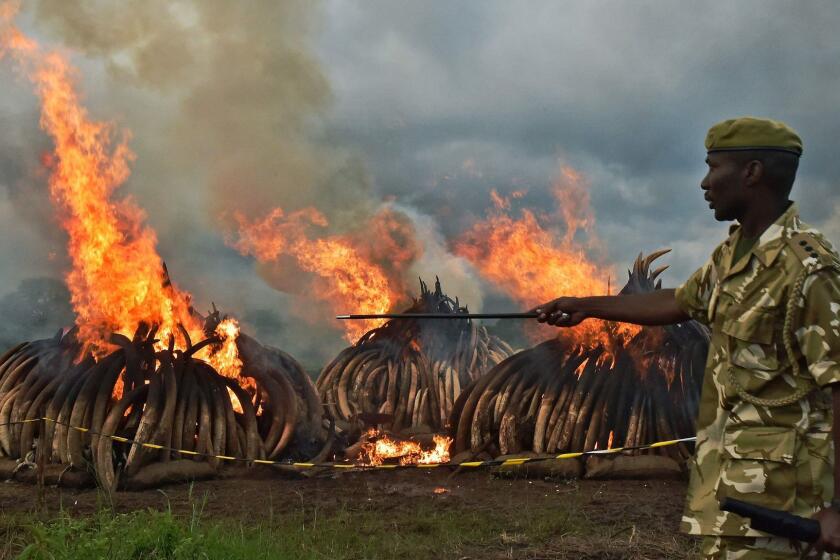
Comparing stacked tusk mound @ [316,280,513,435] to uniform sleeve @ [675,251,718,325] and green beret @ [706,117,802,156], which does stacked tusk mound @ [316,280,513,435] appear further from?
green beret @ [706,117,802,156]

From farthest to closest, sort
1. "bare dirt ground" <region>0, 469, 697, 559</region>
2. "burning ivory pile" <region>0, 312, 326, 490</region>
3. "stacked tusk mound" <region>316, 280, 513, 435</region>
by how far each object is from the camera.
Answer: "stacked tusk mound" <region>316, 280, 513, 435</region>, "burning ivory pile" <region>0, 312, 326, 490</region>, "bare dirt ground" <region>0, 469, 697, 559</region>

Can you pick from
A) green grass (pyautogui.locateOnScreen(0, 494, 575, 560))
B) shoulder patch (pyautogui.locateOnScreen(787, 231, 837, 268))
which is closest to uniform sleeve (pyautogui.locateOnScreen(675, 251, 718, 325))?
shoulder patch (pyautogui.locateOnScreen(787, 231, 837, 268))

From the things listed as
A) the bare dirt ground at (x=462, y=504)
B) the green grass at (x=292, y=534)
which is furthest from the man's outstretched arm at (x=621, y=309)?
the green grass at (x=292, y=534)

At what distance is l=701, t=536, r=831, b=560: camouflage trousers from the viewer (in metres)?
2.53

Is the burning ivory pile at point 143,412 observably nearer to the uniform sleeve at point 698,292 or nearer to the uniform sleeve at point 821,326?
the uniform sleeve at point 698,292

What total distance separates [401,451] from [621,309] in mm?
6307

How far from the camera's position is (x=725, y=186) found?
2.81 meters

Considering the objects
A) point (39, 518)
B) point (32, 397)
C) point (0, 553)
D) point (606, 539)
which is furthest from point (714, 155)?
point (32, 397)

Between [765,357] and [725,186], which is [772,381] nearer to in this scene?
[765,357]

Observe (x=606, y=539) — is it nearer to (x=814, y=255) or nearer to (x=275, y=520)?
(x=275, y=520)

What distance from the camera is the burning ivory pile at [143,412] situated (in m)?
7.79

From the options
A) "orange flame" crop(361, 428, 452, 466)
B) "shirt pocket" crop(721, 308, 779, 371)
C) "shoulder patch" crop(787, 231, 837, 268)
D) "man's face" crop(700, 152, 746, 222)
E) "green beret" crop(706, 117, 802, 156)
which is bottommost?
"orange flame" crop(361, 428, 452, 466)

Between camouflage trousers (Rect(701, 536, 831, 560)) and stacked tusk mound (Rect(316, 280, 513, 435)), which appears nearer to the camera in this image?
camouflage trousers (Rect(701, 536, 831, 560))

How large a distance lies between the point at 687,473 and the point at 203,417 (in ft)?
17.3
